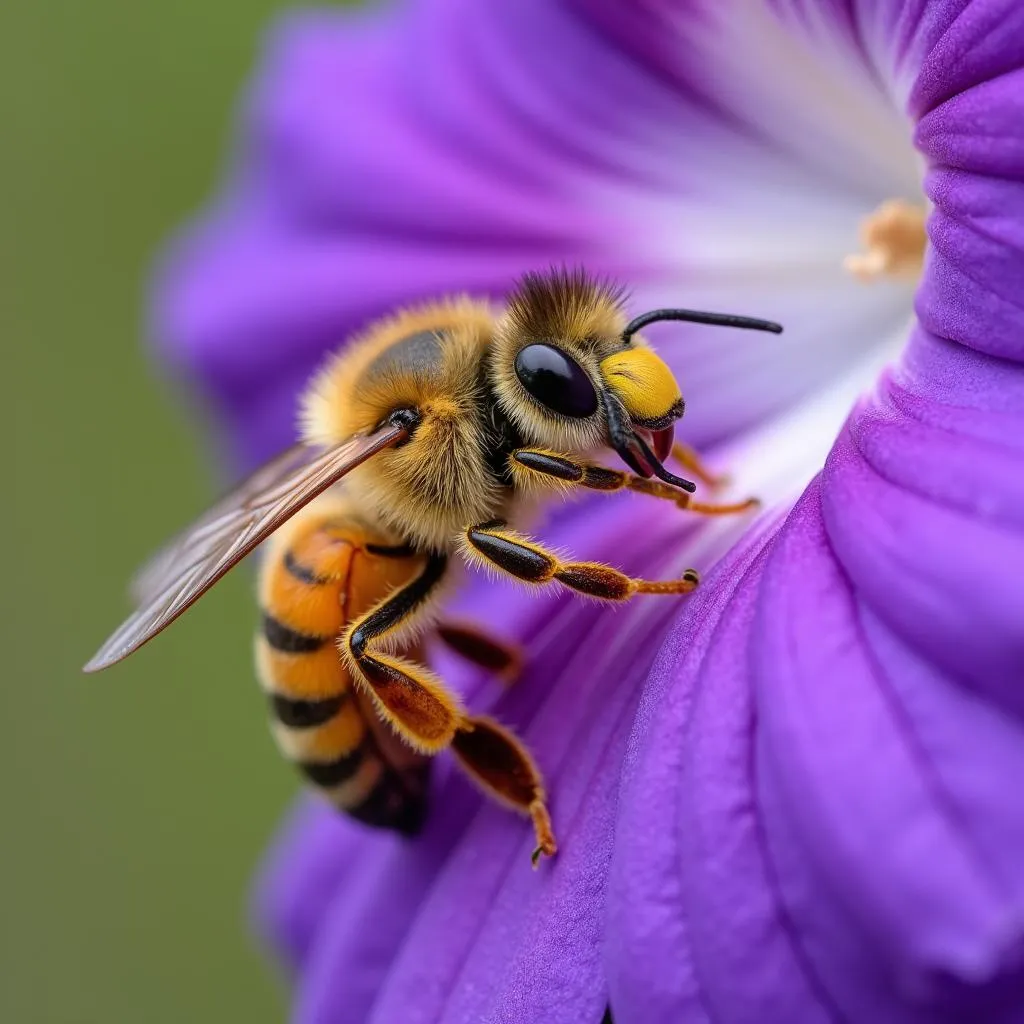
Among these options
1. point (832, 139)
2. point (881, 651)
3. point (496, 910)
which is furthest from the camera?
point (832, 139)

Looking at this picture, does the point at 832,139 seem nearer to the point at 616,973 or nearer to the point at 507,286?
the point at 507,286

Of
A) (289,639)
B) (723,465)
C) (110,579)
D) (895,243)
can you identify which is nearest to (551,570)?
(289,639)

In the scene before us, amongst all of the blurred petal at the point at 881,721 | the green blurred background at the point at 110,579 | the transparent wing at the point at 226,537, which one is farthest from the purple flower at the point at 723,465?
the green blurred background at the point at 110,579

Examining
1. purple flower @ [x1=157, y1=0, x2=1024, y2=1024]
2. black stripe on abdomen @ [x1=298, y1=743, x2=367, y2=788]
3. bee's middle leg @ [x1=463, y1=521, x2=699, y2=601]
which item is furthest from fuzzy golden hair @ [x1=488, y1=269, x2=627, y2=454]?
black stripe on abdomen @ [x1=298, y1=743, x2=367, y2=788]

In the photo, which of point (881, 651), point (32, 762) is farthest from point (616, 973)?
point (32, 762)

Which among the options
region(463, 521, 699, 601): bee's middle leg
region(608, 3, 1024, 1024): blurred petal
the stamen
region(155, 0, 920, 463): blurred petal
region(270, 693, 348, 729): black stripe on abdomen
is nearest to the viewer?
region(608, 3, 1024, 1024): blurred petal

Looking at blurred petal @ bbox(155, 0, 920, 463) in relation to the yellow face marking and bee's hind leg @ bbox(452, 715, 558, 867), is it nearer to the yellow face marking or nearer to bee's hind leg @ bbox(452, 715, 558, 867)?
the yellow face marking
